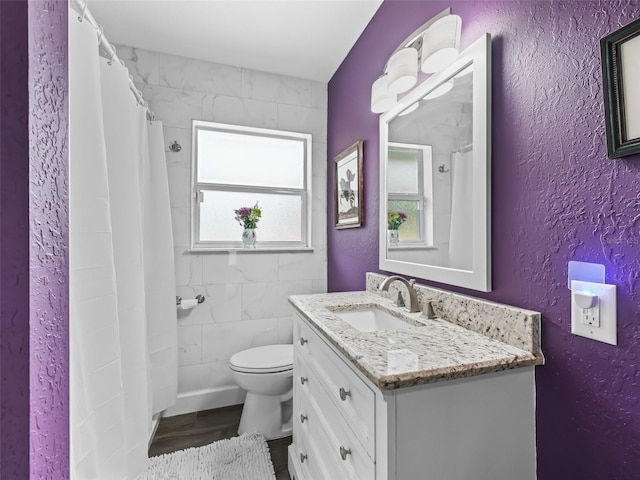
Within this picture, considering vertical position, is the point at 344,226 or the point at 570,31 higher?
the point at 570,31

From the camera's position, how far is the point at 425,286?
1372mm

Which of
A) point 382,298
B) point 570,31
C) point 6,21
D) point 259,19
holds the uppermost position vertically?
point 259,19

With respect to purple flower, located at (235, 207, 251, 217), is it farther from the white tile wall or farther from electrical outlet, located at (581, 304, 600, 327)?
electrical outlet, located at (581, 304, 600, 327)

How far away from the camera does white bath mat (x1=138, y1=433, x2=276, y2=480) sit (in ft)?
5.29

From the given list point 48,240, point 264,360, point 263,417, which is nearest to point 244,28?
point 48,240

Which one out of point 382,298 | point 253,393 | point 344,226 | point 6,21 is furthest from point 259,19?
point 253,393

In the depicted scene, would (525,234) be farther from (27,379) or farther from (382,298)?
(27,379)

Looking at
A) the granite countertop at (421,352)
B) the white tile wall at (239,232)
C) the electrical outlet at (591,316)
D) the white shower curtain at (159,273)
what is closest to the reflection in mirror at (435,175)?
the granite countertop at (421,352)

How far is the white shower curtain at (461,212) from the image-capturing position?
3.77ft

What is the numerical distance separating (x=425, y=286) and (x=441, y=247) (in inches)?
7.3

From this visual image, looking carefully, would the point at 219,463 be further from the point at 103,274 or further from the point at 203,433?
the point at 103,274

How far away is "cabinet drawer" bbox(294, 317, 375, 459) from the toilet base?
80 centimetres

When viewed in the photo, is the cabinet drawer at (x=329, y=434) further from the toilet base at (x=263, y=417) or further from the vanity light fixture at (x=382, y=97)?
the vanity light fixture at (x=382, y=97)

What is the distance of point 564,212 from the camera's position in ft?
2.77
